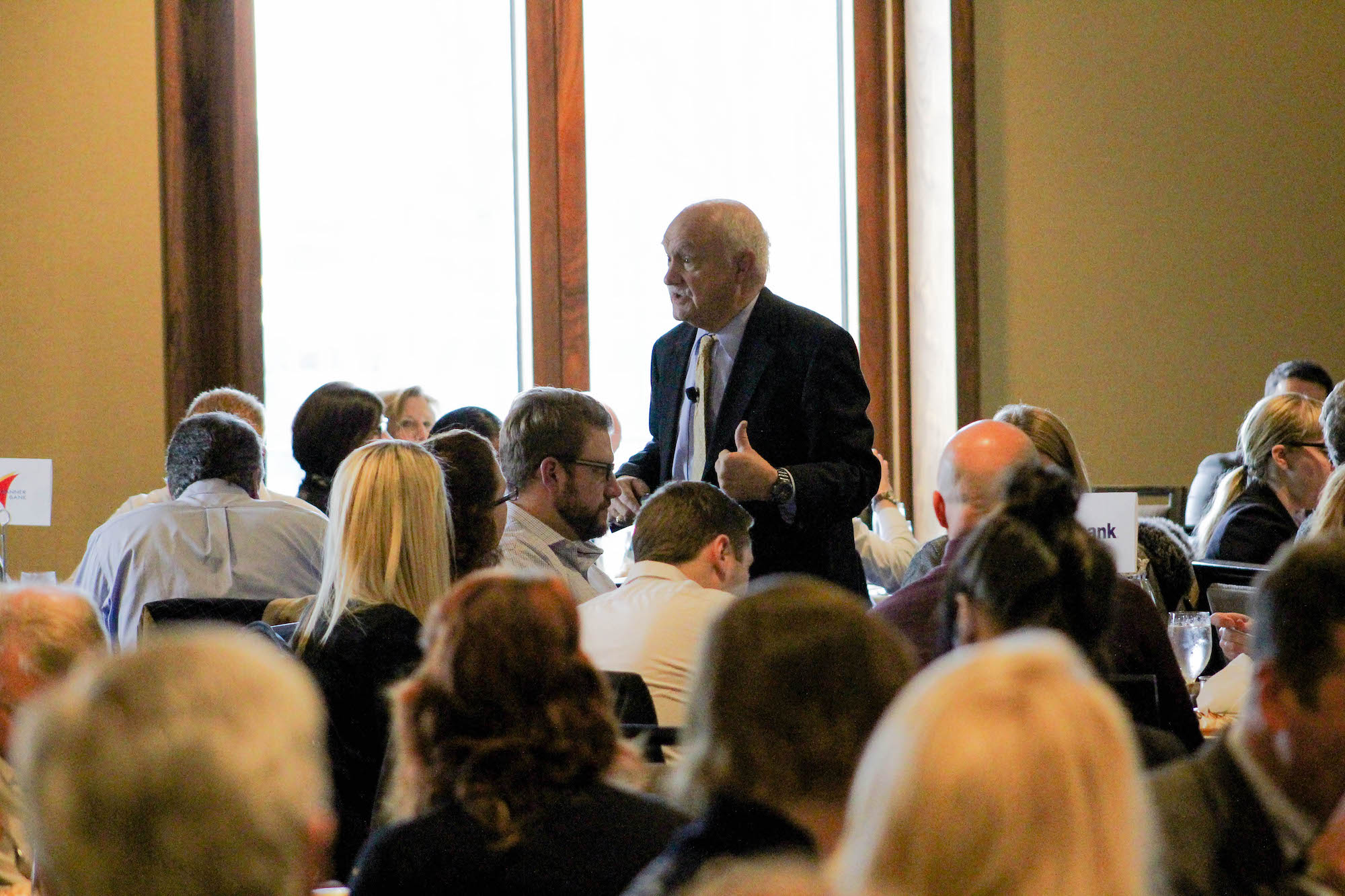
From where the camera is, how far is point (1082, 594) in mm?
1866

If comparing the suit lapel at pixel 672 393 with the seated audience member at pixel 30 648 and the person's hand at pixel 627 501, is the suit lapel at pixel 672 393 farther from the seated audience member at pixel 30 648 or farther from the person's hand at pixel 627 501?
the seated audience member at pixel 30 648

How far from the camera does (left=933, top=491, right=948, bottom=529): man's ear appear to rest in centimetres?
287

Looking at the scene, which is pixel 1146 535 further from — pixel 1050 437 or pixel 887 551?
pixel 887 551

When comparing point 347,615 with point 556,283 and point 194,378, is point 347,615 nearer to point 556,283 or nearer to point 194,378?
point 194,378

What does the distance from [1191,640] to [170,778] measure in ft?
8.21

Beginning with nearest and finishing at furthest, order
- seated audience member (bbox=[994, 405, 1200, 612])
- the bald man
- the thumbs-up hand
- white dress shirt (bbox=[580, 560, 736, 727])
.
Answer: white dress shirt (bbox=[580, 560, 736, 727]), the bald man, the thumbs-up hand, seated audience member (bbox=[994, 405, 1200, 612])

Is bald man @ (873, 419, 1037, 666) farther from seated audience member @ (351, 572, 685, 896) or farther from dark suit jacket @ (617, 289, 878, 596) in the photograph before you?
seated audience member @ (351, 572, 685, 896)

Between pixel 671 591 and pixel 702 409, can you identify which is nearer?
pixel 671 591

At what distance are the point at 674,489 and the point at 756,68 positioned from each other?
336 centimetres

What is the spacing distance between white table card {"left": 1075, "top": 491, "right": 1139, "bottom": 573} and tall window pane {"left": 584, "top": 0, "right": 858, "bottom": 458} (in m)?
2.68

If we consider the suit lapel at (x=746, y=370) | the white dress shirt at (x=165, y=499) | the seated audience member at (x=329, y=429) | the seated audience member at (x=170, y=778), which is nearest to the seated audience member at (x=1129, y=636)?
the suit lapel at (x=746, y=370)

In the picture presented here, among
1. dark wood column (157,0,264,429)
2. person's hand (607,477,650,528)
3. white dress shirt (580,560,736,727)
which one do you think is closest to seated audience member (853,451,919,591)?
person's hand (607,477,650,528)

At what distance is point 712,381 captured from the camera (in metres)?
3.82

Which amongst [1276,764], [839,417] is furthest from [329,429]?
[1276,764]
